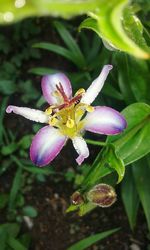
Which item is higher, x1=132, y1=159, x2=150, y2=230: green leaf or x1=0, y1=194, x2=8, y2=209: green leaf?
x1=132, y1=159, x2=150, y2=230: green leaf

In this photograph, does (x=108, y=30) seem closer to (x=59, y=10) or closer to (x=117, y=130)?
(x=59, y=10)

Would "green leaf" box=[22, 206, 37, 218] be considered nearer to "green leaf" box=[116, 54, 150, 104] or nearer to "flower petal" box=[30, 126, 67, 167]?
"green leaf" box=[116, 54, 150, 104]

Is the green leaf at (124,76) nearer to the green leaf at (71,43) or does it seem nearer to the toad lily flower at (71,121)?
the toad lily flower at (71,121)

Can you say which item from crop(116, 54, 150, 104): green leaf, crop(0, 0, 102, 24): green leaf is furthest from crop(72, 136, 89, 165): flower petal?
crop(0, 0, 102, 24): green leaf

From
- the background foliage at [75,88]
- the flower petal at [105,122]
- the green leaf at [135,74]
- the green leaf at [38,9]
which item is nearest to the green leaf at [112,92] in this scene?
the background foliage at [75,88]

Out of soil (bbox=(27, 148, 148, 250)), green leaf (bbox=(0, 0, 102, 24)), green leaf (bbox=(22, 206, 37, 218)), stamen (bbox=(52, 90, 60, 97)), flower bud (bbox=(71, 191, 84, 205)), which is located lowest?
soil (bbox=(27, 148, 148, 250))

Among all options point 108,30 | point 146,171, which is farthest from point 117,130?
point 108,30

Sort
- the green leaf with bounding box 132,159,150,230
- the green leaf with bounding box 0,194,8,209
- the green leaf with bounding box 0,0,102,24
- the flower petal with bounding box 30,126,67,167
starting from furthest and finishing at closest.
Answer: the green leaf with bounding box 0,194,8,209, the green leaf with bounding box 132,159,150,230, the flower petal with bounding box 30,126,67,167, the green leaf with bounding box 0,0,102,24

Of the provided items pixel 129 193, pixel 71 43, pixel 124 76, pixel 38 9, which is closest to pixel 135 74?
pixel 124 76
